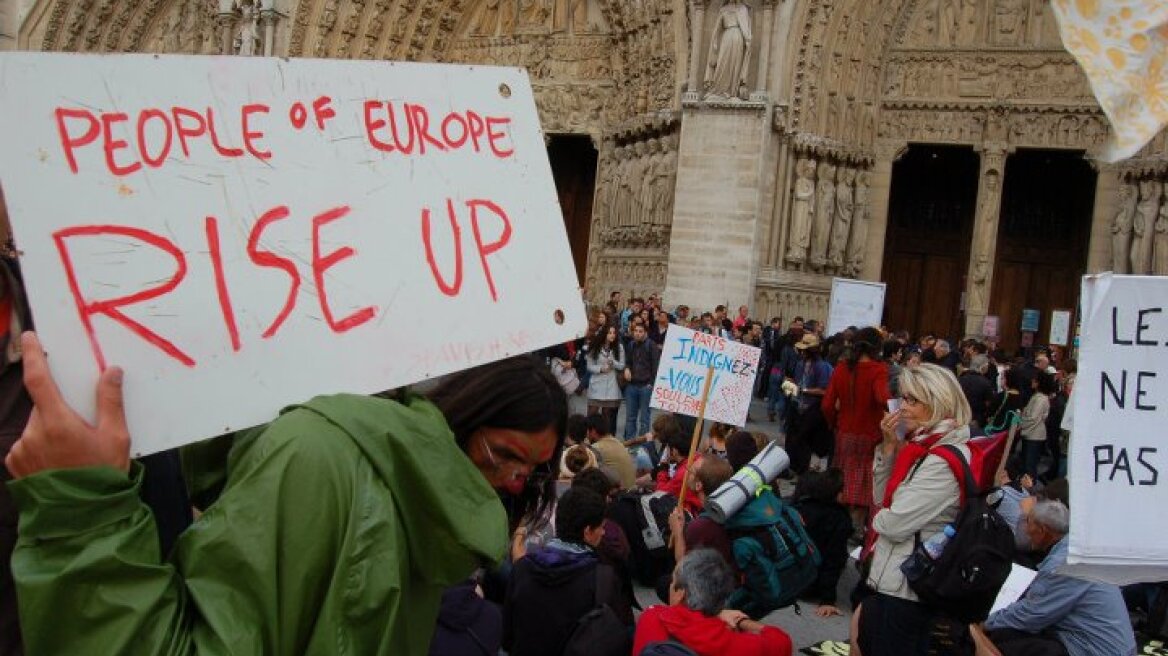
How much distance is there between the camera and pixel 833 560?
6.70 m

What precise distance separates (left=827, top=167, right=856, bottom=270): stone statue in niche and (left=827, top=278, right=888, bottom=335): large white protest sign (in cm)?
293

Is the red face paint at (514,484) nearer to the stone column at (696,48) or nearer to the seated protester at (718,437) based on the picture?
the seated protester at (718,437)

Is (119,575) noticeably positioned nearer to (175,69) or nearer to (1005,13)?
(175,69)

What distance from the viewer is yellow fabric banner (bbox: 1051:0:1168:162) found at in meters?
2.76

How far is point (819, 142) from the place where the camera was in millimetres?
16812

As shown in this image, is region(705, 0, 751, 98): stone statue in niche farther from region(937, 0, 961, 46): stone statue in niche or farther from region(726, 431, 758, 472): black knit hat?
region(726, 431, 758, 472): black knit hat

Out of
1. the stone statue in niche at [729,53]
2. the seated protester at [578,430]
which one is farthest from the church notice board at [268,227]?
the stone statue in niche at [729,53]

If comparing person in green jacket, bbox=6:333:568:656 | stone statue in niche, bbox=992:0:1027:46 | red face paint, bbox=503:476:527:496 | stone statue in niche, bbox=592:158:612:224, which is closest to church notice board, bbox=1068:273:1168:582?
red face paint, bbox=503:476:527:496

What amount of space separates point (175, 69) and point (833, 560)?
18.8 feet

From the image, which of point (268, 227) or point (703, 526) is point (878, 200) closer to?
point (703, 526)

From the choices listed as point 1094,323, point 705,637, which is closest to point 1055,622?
point 705,637

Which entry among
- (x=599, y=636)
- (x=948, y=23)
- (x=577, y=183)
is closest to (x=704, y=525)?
(x=599, y=636)

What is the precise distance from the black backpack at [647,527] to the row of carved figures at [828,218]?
11.0m

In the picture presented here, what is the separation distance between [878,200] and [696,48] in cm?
388
